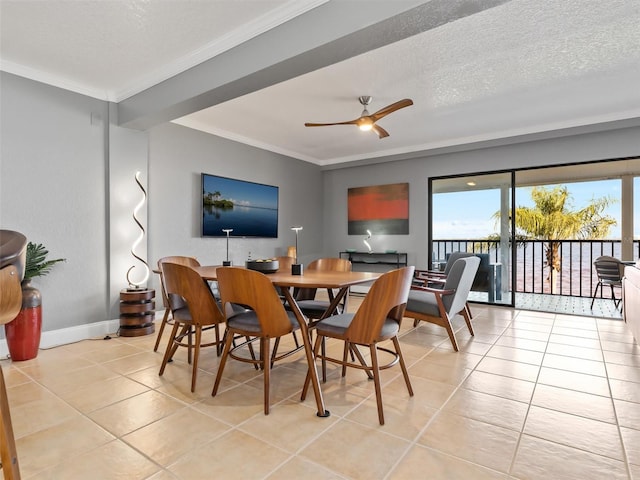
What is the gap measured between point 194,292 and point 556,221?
7.55 metres

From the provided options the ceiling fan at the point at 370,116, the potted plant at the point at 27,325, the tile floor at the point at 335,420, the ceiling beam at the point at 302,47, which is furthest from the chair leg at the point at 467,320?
the potted plant at the point at 27,325

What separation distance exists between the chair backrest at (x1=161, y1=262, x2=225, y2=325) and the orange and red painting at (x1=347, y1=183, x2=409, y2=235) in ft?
14.8

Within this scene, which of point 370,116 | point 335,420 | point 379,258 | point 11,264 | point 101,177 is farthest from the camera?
point 379,258

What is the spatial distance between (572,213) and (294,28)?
23.8 feet

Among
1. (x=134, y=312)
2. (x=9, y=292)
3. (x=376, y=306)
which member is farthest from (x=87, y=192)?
(x=9, y=292)

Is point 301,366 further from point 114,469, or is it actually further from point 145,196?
point 145,196

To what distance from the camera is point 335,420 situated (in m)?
2.06

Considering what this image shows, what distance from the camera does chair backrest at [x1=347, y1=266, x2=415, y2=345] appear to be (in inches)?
80.1

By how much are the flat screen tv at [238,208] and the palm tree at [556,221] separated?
500 cm

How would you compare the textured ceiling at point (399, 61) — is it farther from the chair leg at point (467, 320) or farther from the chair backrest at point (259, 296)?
the chair leg at point (467, 320)

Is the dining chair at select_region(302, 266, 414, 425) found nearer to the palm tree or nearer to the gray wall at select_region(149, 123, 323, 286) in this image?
the gray wall at select_region(149, 123, 323, 286)

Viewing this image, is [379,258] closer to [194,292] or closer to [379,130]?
[379,130]

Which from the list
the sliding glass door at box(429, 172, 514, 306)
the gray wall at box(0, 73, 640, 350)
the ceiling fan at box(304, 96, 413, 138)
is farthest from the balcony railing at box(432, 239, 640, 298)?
the ceiling fan at box(304, 96, 413, 138)

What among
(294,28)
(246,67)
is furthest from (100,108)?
(294,28)
